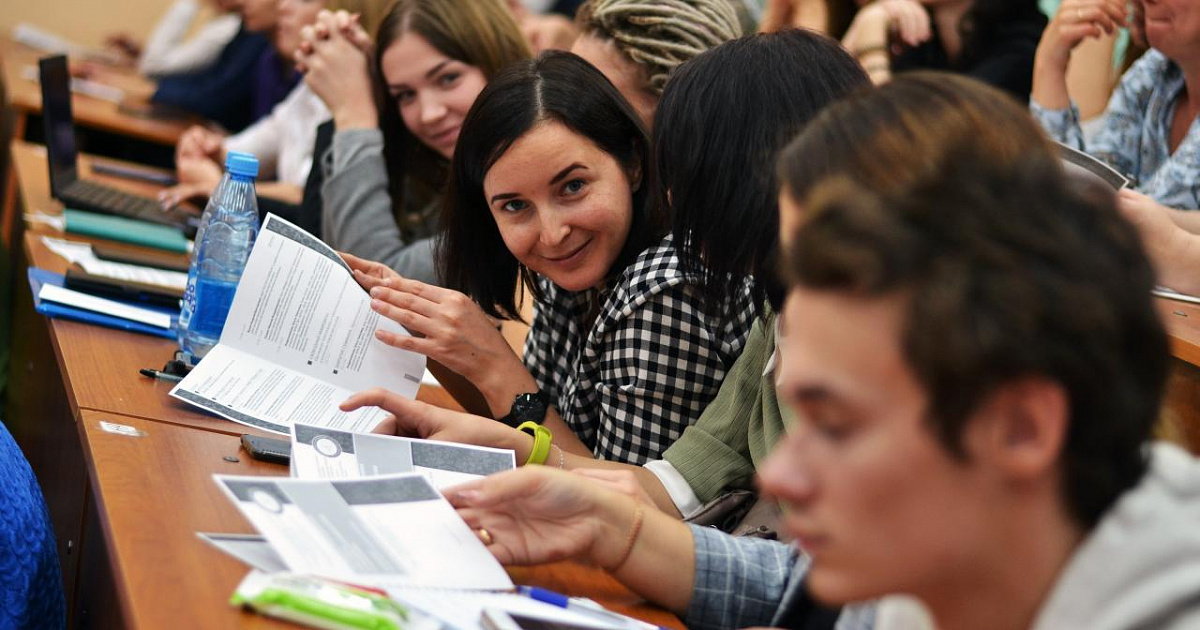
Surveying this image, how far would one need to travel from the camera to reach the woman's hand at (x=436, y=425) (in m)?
1.48

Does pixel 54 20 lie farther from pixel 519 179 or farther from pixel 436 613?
pixel 436 613

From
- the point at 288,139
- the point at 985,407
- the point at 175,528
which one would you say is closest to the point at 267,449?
the point at 175,528

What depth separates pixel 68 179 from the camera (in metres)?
2.97

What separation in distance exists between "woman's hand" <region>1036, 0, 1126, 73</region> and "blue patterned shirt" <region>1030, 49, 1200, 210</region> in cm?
10

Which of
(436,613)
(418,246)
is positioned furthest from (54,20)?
(436,613)

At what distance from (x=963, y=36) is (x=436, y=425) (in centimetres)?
223

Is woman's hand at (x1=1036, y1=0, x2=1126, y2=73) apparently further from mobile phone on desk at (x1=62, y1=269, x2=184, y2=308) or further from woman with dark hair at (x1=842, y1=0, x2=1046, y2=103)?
mobile phone on desk at (x1=62, y1=269, x2=184, y2=308)

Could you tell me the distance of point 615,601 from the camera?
47.6 inches

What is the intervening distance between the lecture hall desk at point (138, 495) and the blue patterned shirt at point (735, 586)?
0.05 meters

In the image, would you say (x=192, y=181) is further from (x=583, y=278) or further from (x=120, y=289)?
(x=583, y=278)

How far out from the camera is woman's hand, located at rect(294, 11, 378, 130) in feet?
8.92

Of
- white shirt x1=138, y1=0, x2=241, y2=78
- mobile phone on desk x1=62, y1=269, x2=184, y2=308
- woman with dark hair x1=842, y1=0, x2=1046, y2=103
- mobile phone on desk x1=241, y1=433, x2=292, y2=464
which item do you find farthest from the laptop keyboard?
white shirt x1=138, y1=0, x2=241, y2=78

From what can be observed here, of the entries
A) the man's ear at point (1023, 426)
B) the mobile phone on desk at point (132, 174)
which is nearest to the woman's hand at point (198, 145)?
the mobile phone on desk at point (132, 174)

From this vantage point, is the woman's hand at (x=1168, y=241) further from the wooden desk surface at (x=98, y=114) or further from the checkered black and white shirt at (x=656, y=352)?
the wooden desk surface at (x=98, y=114)
